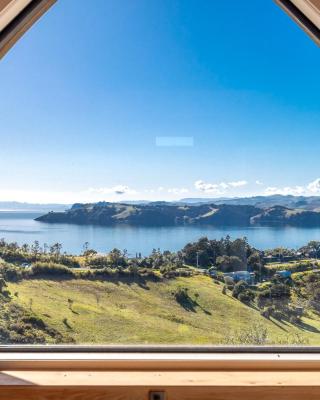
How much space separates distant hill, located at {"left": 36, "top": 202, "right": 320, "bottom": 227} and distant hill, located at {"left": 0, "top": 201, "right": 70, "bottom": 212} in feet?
0.08

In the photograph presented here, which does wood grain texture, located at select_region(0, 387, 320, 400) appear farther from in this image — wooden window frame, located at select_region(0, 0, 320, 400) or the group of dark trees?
the group of dark trees

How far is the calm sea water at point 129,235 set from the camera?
5.47 feet

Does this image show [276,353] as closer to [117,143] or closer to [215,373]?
[215,373]

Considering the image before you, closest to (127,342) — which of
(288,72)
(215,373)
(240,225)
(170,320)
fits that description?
(170,320)

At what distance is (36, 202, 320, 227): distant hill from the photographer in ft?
5.52

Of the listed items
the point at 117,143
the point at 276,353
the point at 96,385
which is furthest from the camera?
the point at 117,143

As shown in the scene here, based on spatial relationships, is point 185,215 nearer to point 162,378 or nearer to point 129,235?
point 129,235

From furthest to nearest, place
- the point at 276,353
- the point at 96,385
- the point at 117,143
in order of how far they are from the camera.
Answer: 1. the point at 117,143
2. the point at 276,353
3. the point at 96,385

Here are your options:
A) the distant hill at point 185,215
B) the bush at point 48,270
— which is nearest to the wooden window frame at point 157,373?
the bush at point 48,270

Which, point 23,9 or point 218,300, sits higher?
point 23,9

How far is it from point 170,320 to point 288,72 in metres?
1.18

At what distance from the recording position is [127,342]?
1628mm

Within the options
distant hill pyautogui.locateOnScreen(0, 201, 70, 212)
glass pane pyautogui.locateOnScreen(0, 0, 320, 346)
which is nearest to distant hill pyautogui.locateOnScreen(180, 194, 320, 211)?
glass pane pyautogui.locateOnScreen(0, 0, 320, 346)

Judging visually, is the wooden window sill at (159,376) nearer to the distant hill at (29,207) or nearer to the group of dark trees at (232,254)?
the group of dark trees at (232,254)
